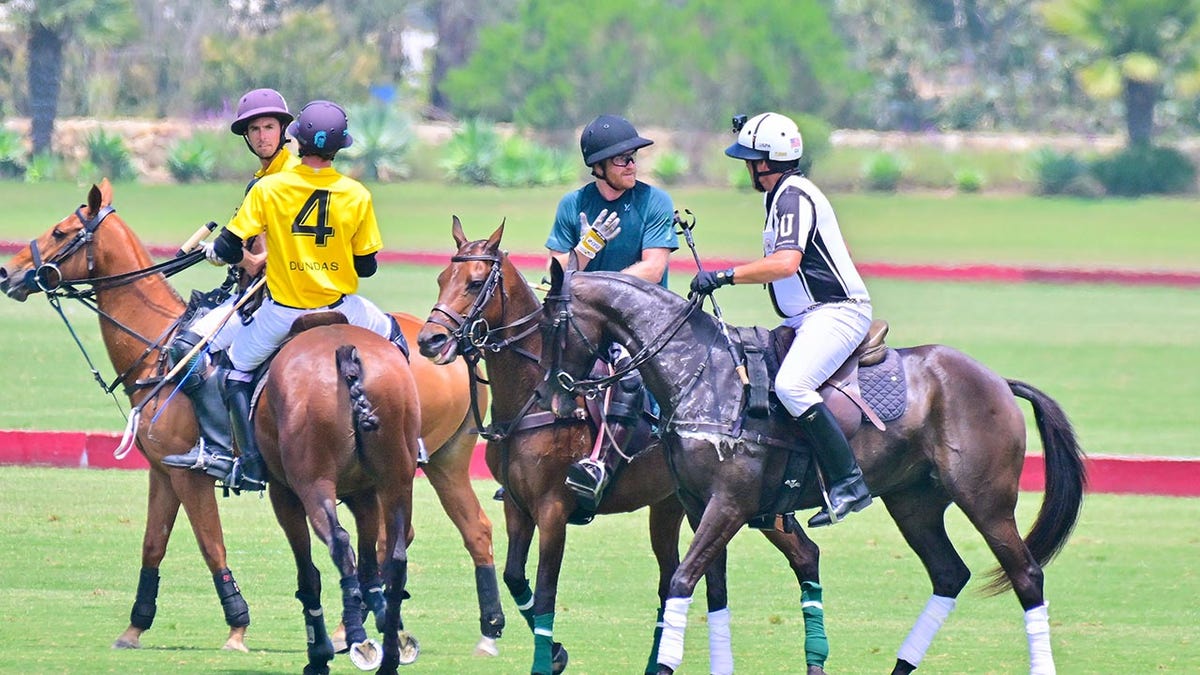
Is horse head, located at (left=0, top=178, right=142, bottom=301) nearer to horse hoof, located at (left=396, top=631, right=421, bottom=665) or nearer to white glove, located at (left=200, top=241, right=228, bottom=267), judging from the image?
white glove, located at (left=200, top=241, right=228, bottom=267)

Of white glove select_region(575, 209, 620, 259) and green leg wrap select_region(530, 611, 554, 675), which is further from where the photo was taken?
white glove select_region(575, 209, 620, 259)

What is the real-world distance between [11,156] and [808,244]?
36.9 metres

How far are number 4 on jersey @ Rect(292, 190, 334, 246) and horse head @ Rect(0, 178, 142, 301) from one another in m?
1.62

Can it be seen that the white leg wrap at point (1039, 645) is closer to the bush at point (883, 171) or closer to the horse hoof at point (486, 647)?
the horse hoof at point (486, 647)

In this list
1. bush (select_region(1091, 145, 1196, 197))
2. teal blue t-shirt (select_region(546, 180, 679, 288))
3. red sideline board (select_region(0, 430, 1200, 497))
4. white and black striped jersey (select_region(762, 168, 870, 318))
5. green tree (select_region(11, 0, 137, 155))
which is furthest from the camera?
bush (select_region(1091, 145, 1196, 197))

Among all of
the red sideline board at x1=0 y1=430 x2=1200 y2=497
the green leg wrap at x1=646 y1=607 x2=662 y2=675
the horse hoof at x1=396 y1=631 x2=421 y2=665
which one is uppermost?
the green leg wrap at x1=646 y1=607 x2=662 y2=675

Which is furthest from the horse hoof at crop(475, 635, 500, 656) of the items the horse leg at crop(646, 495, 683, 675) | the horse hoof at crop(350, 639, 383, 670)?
the horse hoof at crop(350, 639, 383, 670)

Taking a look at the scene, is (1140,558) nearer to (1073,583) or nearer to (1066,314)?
(1073,583)

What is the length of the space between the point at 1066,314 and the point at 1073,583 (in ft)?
58.3

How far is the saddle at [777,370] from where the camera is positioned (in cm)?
863

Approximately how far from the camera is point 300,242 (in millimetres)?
9070

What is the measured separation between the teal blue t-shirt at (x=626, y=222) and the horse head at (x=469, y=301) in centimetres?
87

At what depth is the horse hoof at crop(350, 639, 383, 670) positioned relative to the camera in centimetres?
838

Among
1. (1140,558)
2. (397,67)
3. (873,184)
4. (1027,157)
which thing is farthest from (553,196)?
(1140,558)
